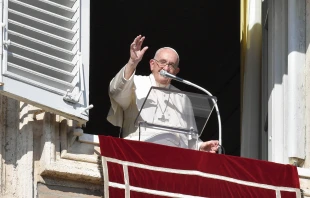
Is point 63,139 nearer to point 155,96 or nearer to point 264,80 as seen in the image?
point 155,96

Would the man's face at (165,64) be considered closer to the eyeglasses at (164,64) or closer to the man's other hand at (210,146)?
the eyeglasses at (164,64)

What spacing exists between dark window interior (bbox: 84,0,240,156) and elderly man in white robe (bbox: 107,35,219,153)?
373 cm

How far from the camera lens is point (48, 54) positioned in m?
14.8

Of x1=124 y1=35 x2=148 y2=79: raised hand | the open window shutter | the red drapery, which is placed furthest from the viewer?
x1=124 y1=35 x2=148 y2=79: raised hand

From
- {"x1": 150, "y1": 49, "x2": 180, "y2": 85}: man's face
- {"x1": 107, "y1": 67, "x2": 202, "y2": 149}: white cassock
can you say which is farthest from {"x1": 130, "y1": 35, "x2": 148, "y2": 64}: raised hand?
{"x1": 150, "y1": 49, "x2": 180, "y2": 85}: man's face

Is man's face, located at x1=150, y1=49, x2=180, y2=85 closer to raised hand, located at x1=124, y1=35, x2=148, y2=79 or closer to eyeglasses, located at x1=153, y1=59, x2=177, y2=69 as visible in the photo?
eyeglasses, located at x1=153, y1=59, x2=177, y2=69

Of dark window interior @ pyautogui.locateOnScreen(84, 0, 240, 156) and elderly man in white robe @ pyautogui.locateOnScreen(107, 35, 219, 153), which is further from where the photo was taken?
dark window interior @ pyautogui.locateOnScreen(84, 0, 240, 156)

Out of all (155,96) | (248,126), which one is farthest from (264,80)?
(155,96)

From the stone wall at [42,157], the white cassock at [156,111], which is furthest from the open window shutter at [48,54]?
the white cassock at [156,111]

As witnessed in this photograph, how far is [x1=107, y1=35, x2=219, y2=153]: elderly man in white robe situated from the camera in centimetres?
1529

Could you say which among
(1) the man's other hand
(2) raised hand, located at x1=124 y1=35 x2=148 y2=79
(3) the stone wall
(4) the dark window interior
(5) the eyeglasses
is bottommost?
(3) the stone wall

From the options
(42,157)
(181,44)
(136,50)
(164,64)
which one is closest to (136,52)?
(136,50)

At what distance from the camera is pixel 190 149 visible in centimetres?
1502

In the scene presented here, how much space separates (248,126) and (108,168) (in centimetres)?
257
